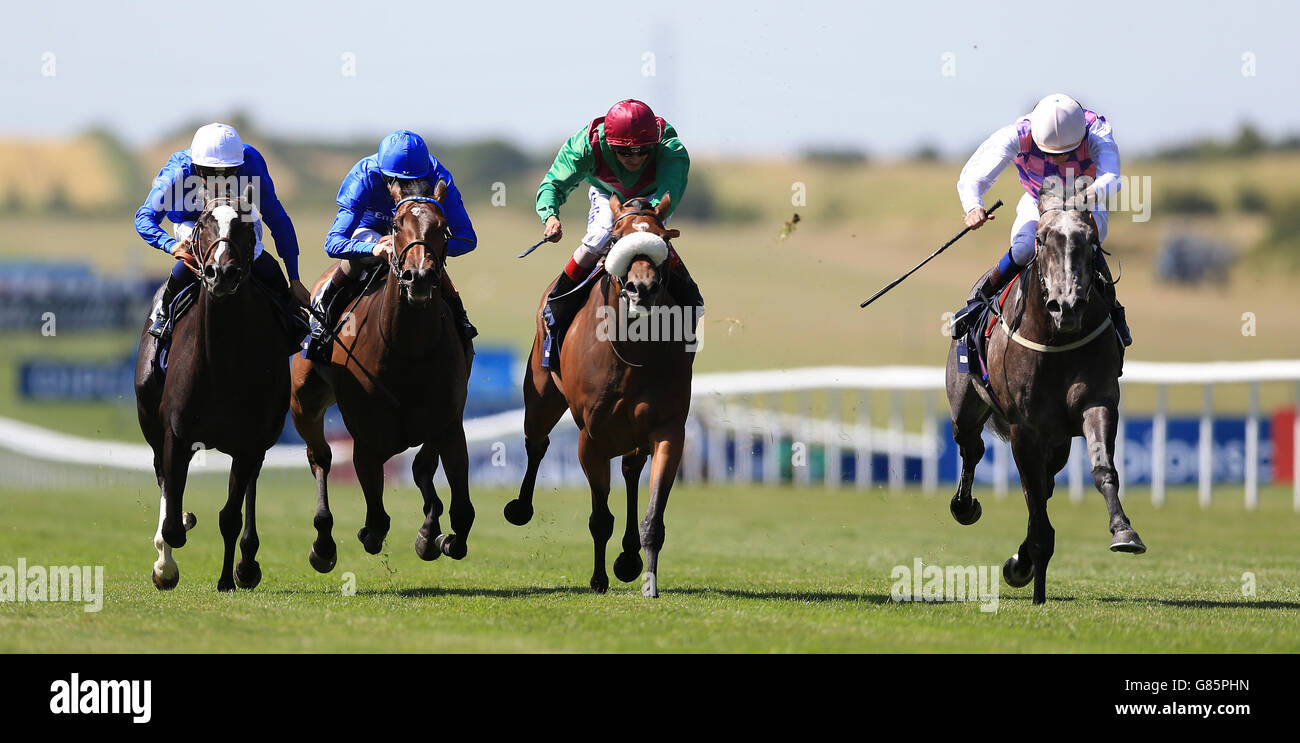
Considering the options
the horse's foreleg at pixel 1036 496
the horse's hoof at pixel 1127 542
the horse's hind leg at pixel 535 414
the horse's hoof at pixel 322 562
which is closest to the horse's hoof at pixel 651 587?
the horse's hind leg at pixel 535 414

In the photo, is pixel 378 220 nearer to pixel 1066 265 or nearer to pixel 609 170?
pixel 609 170

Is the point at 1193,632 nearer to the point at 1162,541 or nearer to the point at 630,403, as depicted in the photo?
the point at 630,403

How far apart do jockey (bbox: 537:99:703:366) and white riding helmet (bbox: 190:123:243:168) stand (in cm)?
173

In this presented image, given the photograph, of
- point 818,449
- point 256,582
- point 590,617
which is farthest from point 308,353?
point 818,449

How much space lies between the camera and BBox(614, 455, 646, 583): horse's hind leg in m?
9.88

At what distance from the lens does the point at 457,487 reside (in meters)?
10.3

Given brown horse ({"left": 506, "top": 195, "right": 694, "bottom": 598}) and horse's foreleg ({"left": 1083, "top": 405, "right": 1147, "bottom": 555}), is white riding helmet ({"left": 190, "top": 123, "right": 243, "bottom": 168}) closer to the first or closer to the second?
brown horse ({"left": 506, "top": 195, "right": 694, "bottom": 598})

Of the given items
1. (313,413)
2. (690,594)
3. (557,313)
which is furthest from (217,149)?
(690,594)

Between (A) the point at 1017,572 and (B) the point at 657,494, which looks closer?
(B) the point at 657,494

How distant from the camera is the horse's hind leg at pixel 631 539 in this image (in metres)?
9.88

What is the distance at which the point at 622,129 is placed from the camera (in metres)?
10.1

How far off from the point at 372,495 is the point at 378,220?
1.78m

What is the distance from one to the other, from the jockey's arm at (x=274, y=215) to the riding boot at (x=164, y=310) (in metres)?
0.60

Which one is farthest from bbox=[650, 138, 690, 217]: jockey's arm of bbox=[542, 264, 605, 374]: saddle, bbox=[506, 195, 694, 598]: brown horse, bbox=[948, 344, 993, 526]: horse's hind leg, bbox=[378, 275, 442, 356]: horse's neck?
bbox=[948, 344, 993, 526]: horse's hind leg
